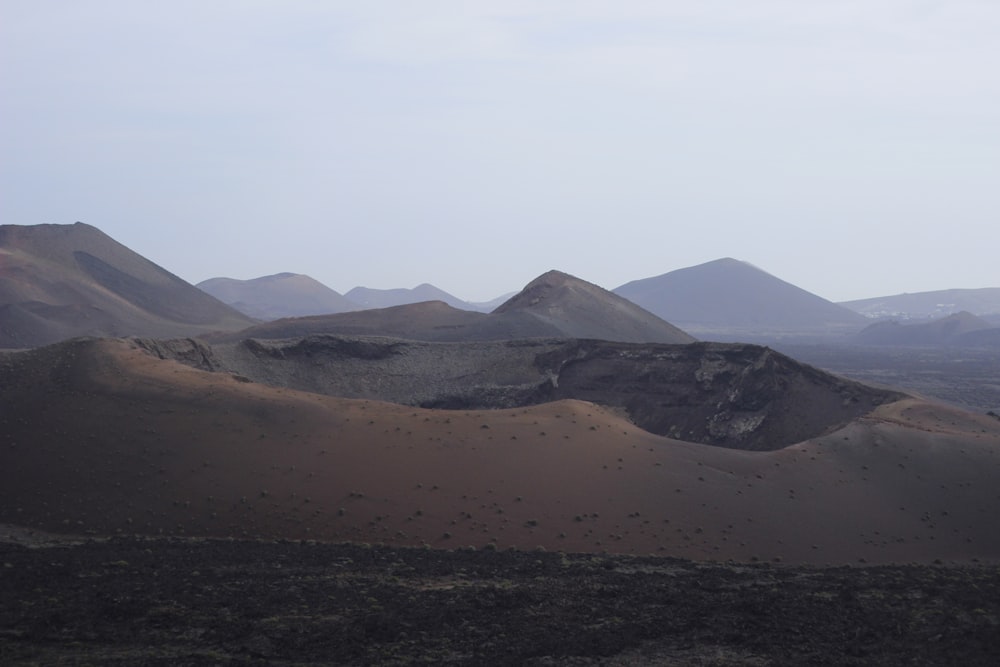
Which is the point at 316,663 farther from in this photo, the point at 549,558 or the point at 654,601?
the point at 549,558

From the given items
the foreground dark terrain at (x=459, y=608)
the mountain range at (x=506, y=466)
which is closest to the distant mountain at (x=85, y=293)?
the mountain range at (x=506, y=466)

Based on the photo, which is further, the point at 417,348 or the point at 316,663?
the point at 417,348

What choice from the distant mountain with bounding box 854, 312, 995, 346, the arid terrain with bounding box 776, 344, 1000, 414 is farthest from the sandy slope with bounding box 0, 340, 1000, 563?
the distant mountain with bounding box 854, 312, 995, 346

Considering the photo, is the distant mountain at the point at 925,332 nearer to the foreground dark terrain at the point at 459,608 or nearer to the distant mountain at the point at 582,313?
the distant mountain at the point at 582,313

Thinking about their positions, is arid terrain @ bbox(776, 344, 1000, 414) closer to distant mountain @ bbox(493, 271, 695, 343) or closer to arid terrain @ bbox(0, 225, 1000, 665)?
distant mountain @ bbox(493, 271, 695, 343)

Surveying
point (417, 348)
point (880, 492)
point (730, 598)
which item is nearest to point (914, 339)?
point (417, 348)

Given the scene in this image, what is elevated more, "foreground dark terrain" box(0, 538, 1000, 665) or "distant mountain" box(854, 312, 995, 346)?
"distant mountain" box(854, 312, 995, 346)
